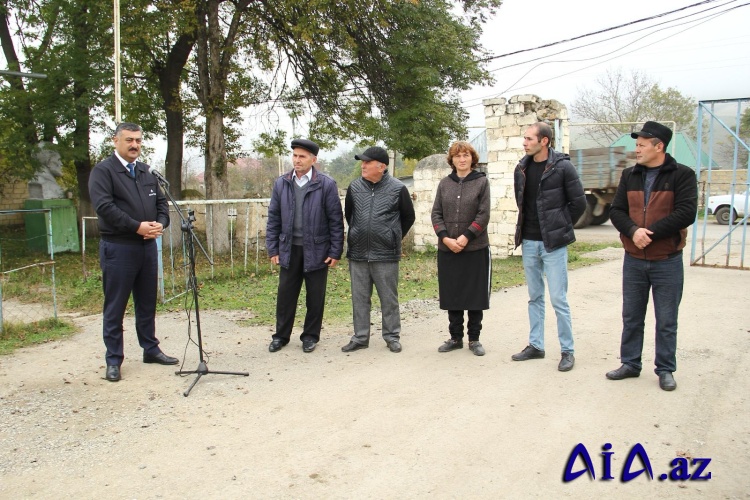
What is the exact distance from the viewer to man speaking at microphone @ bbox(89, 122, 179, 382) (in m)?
4.84

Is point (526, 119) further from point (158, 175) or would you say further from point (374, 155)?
point (158, 175)

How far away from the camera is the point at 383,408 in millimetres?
4152

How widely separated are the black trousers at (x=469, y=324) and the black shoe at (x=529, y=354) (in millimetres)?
440

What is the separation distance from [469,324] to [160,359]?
2770 millimetres

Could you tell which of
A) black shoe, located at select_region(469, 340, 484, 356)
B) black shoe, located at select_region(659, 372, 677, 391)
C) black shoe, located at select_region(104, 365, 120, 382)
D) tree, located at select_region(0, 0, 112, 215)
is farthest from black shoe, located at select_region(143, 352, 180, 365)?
tree, located at select_region(0, 0, 112, 215)

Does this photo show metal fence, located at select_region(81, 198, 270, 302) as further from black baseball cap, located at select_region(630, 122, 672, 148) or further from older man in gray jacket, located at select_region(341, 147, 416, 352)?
black baseball cap, located at select_region(630, 122, 672, 148)

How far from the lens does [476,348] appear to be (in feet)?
17.7

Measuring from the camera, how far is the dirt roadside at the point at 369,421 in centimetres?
314

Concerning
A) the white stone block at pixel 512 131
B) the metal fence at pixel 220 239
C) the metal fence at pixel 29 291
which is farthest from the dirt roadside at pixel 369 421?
the white stone block at pixel 512 131

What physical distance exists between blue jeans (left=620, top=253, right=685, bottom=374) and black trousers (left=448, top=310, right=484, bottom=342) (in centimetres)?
128

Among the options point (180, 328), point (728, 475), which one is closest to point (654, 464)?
point (728, 475)

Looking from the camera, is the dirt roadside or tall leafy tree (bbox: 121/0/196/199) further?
tall leafy tree (bbox: 121/0/196/199)

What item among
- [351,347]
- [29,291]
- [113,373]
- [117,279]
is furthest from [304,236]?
[29,291]

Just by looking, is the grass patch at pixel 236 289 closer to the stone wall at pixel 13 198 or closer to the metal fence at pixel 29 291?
the metal fence at pixel 29 291
